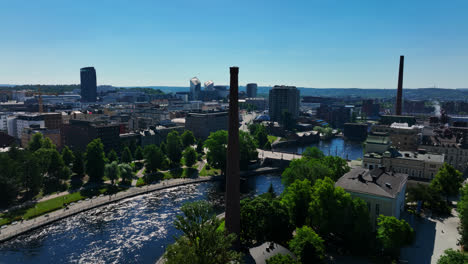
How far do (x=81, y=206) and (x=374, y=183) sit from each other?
72.9m

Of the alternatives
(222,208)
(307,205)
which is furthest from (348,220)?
(222,208)

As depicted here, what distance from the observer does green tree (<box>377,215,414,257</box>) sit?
52.6m

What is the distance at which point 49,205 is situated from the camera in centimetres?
8438

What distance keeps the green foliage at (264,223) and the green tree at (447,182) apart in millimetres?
46870

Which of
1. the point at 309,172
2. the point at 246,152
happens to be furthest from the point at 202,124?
the point at 309,172

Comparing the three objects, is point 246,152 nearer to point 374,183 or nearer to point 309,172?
point 309,172

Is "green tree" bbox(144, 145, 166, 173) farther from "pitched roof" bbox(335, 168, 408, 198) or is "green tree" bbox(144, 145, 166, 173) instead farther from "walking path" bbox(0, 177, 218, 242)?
"pitched roof" bbox(335, 168, 408, 198)

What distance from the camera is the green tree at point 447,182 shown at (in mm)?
82125

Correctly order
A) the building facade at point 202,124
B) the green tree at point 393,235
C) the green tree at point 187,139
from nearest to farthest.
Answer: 1. the green tree at point 393,235
2. the green tree at point 187,139
3. the building facade at point 202,124

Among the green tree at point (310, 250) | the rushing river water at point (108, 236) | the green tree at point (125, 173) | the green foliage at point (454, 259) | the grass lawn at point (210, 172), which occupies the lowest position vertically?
the rushing river water at point (108, 236)

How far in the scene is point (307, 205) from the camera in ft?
208

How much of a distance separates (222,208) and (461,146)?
97.8 metres

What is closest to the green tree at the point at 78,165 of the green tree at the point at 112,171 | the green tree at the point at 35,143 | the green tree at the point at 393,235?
the green tree at the point at 112,171

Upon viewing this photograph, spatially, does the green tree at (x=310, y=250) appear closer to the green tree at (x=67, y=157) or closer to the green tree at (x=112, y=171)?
the green tree at (x=112, y=171)
